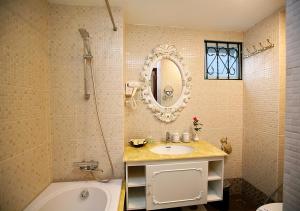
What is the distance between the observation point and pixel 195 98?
2076 millimetres

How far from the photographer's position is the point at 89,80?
1.55 metres

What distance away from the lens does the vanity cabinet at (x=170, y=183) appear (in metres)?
1.48

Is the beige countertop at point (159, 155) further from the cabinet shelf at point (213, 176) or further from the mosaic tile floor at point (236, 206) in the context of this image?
the mosaic tile floor at point (236, 206)

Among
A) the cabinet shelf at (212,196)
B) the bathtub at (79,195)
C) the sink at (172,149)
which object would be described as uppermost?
the sink at (172,149)

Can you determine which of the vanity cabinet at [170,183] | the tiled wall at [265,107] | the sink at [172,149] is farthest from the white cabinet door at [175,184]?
the tiled wall at [265,107]

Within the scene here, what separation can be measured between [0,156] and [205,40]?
2.38 metres

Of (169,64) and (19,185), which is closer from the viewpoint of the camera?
(19,185)

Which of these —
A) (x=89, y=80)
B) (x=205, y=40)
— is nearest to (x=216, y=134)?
(x=205, y=40)

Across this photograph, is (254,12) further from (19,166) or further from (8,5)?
(19,166)

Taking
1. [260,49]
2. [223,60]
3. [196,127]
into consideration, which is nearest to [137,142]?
[196,127]

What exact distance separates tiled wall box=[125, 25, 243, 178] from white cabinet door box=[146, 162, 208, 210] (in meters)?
0.57

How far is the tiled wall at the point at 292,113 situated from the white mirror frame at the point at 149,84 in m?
1.36

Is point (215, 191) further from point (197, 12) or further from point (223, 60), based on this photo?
point (197, 12)

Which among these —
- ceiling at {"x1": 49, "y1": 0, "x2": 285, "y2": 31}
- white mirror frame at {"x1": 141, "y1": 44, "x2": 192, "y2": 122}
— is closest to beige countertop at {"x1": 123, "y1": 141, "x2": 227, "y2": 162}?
white mirror frame at {"x1": 141, "y1": 44, "x2": 192, "y2": 122}
